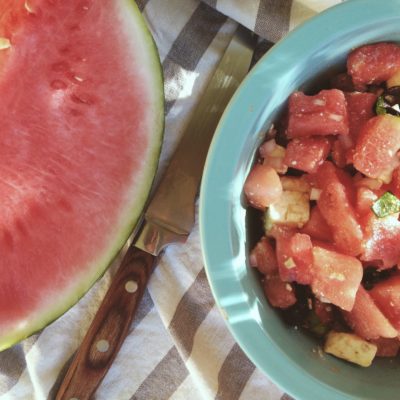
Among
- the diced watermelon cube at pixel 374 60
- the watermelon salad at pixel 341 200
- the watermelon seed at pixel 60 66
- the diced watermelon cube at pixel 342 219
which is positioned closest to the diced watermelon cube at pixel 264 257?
the watermelon salad at pixel 341 200

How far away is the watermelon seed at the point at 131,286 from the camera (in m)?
1.26

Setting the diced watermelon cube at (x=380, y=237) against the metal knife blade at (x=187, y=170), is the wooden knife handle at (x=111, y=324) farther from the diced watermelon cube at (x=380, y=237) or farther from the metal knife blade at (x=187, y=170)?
the diced watermelon cube at (x=380, y=237)

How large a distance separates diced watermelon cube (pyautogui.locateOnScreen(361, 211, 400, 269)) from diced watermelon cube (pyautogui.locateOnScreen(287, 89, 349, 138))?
0.51ft

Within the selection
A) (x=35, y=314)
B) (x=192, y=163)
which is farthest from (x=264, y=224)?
(x=35, y=314)

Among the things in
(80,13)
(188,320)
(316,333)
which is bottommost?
(188,320)

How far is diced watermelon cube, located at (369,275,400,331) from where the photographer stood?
3.45 feet

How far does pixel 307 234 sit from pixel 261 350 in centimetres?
21

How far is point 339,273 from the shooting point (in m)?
1.03

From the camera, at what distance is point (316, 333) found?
1142 mm

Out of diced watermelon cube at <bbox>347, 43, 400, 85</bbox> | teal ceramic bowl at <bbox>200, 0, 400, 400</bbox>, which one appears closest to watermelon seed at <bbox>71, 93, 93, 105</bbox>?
teal ceramic bowl at <bbox>200, 0, 400, 400</bbox>

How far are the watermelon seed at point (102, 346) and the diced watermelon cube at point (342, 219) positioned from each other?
20.3 inches

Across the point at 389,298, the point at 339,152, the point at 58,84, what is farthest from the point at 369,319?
the point at 58,84

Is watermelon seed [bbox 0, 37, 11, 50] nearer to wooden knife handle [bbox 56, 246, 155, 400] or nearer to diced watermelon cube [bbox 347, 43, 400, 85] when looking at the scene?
wooden knife handle [bbox 56, 246, 155, 400]

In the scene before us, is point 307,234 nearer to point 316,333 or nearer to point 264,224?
point 264,224
